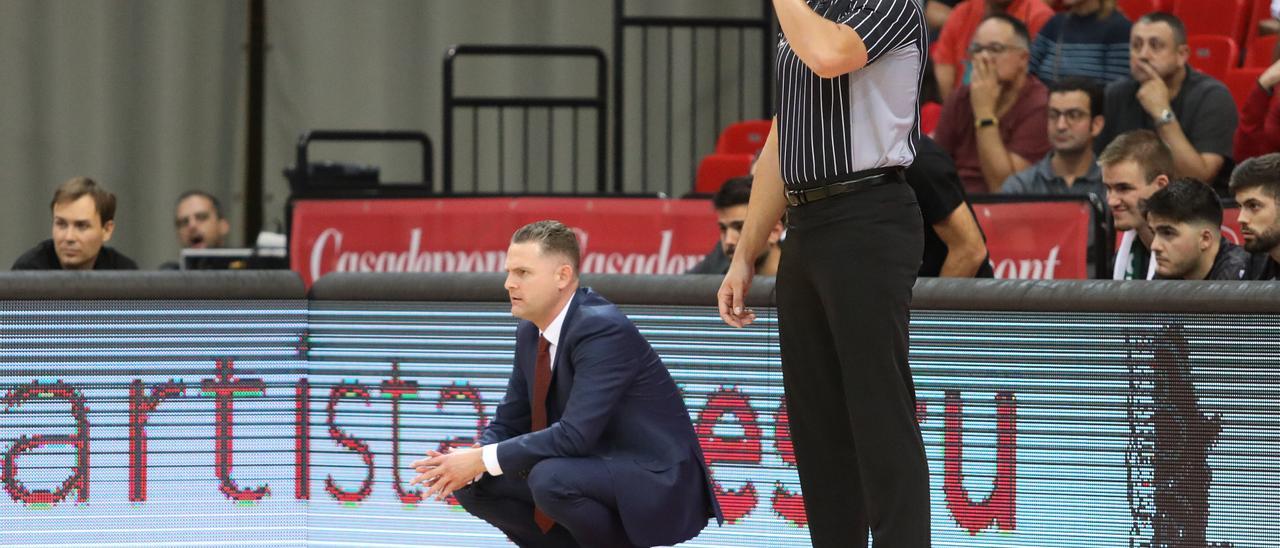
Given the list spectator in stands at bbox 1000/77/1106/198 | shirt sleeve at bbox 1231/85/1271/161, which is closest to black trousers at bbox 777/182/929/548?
spectator in stands at bbox 1000/77/1106/198

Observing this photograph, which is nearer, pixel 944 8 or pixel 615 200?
pixel 615 200

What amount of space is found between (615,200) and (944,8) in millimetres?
3435

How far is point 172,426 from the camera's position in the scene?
4.43 metres

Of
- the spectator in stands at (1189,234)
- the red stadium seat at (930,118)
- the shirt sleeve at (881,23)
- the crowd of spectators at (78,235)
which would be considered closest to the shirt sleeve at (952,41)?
the red stadium seat at (930,118)

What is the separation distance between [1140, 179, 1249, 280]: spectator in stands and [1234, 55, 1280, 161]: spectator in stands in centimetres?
163

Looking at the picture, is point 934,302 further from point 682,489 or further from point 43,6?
point 43,6

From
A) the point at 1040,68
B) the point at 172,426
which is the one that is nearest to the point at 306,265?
the point at 172,426

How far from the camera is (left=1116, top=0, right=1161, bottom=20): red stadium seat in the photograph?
30.4ft

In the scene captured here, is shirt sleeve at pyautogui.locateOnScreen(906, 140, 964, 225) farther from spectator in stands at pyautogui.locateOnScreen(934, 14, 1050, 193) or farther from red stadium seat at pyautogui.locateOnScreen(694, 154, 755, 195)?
red stadium seat at pyautogui.locateOnScreen(694, 154, 755, 195)

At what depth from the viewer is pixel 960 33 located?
353 inches

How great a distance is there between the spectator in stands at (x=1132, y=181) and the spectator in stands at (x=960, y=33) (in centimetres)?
322

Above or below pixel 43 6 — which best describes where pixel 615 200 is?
below

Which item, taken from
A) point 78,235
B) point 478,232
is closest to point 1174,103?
point 478,232

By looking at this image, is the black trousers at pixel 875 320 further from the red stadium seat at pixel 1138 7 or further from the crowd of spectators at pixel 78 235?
the red stadium seat at pixel 1138 7
